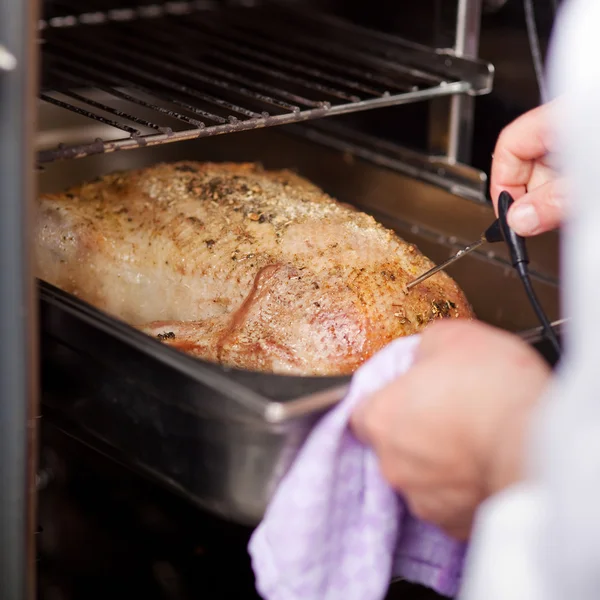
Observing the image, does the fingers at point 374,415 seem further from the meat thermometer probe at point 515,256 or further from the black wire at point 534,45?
the black wire at point 534,45

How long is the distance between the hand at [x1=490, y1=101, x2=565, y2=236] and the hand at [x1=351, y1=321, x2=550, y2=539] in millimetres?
328

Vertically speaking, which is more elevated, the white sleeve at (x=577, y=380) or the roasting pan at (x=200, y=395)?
the white sleeve at (x=577, y=380)

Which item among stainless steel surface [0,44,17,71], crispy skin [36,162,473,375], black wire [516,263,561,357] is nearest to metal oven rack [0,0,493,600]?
crispy skin [36,162,473,375]

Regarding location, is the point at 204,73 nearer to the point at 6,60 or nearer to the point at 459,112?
the point at 459,112

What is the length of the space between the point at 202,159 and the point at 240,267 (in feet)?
2.18

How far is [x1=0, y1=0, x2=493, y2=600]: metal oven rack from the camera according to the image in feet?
4.14

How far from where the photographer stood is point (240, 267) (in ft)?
4.57

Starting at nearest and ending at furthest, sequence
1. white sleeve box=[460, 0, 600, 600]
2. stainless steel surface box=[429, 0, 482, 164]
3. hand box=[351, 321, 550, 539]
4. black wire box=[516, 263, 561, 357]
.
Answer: white sleeve box=[460, 0, 600, 600] < hand box=[351, 321, 550, 539] < black wire box=[516, 263, 561, 357] < stainless steel surface box=[429, 0, 482, 164]

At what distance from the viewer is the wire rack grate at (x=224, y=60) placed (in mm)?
1694

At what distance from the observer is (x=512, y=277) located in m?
1.54

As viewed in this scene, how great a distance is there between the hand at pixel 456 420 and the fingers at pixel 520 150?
417mm

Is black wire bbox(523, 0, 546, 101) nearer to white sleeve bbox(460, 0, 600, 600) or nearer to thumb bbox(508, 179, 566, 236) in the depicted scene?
thumb bbox(508, 179, 566, 236)

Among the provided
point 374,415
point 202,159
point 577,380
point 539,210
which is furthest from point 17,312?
point 202,159

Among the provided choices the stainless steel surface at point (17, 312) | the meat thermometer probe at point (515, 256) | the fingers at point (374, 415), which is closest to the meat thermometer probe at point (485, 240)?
the meat thermometer probe at point (515, 256)
